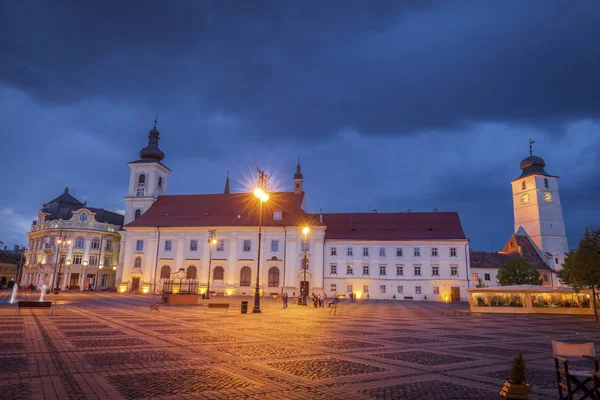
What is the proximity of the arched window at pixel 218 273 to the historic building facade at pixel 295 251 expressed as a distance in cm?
15

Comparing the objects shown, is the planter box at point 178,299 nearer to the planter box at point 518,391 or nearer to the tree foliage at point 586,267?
the tree foliage at point 586,267

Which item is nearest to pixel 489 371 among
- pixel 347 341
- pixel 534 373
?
pixel 534 373

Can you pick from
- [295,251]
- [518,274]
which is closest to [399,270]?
[295,251]

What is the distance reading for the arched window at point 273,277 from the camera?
199 ft

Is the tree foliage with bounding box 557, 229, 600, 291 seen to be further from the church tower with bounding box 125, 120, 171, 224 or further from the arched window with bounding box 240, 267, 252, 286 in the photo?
the church tower with bounding box 125, 120, 171, 224

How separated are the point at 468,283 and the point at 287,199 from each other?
99.3 feet

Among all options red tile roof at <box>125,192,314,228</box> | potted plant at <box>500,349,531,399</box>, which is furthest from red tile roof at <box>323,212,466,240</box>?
potted plant at <box>500,349,531,399</box>

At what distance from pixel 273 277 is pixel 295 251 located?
507 centimetres

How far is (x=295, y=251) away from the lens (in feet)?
201

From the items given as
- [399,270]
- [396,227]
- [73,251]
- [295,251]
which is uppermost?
[396,227]

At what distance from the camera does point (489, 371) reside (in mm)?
10227

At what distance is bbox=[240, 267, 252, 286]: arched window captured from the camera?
203ft

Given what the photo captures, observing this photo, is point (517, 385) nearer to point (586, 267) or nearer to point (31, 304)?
point (31, 304)

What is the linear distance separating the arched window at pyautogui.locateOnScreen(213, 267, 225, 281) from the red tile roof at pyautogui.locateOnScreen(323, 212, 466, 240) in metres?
17.2
